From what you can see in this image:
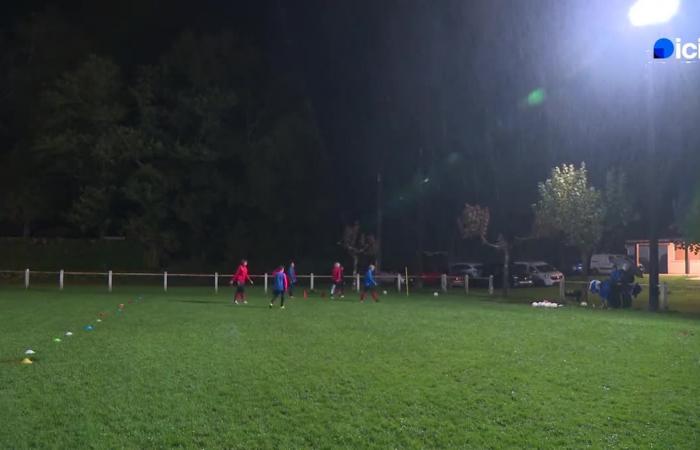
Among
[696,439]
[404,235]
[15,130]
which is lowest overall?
[696,439]

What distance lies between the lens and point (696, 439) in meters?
7.04

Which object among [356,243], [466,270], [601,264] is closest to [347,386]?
[466,270]

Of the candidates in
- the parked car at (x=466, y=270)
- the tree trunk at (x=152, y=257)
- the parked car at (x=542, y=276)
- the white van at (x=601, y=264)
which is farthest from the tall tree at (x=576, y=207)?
the tree trunk at (x=152, y=257)

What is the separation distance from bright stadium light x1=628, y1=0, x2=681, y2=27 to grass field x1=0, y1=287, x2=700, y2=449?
34.3 ft

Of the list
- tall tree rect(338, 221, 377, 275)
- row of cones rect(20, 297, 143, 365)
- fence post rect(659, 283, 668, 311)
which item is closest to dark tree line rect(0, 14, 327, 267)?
tall tree rect(338, 221, 377, 275)

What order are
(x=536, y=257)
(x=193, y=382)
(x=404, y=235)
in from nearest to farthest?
(x=193, y=382) < (x=404, y=235) < (x=536, y=257)

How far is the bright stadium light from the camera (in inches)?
821

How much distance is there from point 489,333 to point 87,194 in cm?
3434

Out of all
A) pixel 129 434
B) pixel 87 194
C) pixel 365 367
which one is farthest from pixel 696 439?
pixel 87 194

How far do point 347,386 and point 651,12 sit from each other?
59.2 ft

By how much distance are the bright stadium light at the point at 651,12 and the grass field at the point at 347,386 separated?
10.5 m

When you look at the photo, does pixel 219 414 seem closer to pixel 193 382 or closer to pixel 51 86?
pixel 193 382

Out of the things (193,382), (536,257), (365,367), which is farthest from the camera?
(536,257)

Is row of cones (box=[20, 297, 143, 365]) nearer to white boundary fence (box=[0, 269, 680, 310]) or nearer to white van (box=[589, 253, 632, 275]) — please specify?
white boundary fence (box=[0, 269, 680, 310])
